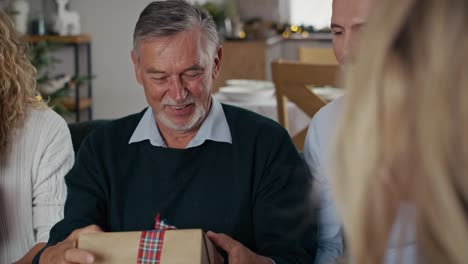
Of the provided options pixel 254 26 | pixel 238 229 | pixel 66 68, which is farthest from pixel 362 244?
pixel 254 26

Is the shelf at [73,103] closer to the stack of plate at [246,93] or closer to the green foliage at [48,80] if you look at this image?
the green foliage at [48,80]

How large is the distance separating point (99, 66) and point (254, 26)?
1.82 m

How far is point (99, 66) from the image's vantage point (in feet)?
16.8

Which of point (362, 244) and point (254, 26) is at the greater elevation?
point (362, 244)

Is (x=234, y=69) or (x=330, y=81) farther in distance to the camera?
(x=234, y=69)

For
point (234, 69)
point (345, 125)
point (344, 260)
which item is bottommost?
point (234, 69)

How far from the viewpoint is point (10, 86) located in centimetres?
167

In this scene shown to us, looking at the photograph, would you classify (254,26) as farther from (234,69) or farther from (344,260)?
(344,260)

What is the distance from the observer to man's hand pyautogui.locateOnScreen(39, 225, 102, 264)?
1128 mm

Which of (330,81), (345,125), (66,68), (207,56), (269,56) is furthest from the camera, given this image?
(269,56)

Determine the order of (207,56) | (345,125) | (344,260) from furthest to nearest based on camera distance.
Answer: (207,56) → (344,260) → (345,125)

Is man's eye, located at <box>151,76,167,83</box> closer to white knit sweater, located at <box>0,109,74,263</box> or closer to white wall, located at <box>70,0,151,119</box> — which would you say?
white knit sweater, located at <box>0,109,74,263</box>

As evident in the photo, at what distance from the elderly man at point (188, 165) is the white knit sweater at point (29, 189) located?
0.15m

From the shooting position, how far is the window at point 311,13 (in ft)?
23.6
